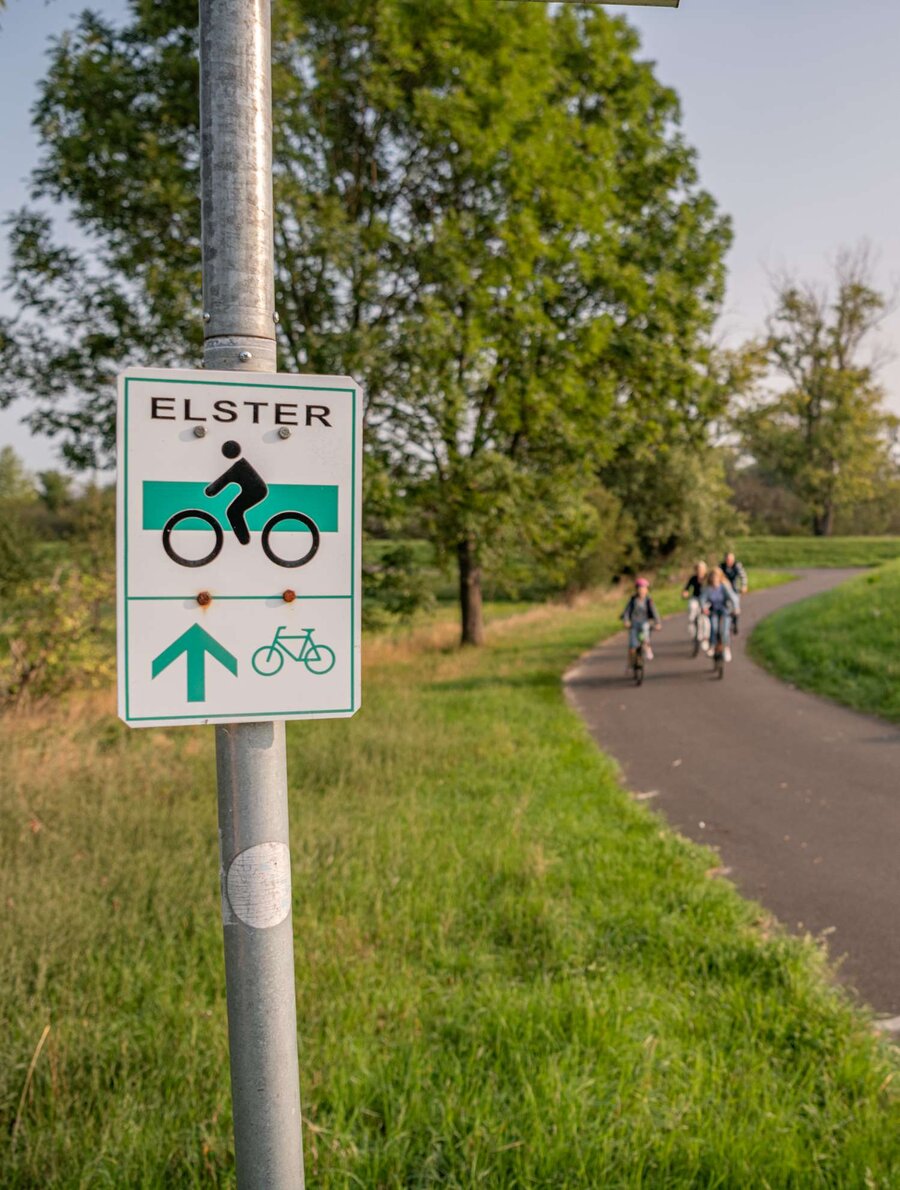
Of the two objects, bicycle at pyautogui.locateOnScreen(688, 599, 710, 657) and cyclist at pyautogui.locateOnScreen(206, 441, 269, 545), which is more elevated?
cyclist at pyautogui.locateOnScreen(206, 441, 269, 545)

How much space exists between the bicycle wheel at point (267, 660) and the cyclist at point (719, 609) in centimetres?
1380

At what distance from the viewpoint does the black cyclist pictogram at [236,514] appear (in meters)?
1.70

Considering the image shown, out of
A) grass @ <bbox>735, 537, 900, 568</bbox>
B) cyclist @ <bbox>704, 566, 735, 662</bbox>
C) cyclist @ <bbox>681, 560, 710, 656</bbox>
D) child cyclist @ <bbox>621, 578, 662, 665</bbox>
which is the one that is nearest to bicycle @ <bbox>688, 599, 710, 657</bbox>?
cyclist @ <bbox>681, 560, 710, 656</bbox>

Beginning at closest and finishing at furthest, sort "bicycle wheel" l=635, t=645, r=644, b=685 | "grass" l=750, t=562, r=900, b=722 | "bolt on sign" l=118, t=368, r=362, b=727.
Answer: "bolt on sign" l=118, t=368, r=362, b=727 < "grass" l=750, t=562, r=900, b=722 < "bicycle wheel" l=635, t=645, r=644, b=685

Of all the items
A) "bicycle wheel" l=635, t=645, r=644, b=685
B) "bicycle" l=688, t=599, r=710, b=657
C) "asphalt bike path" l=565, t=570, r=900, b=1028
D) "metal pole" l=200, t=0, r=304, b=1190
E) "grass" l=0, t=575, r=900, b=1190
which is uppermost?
"metal pole" l=200, t=0, r=304, b=1190

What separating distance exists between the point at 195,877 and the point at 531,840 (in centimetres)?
227

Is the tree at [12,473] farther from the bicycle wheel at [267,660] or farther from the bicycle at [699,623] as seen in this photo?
the bicycle wheel at [267,660]

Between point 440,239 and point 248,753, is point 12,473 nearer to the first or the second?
point 440,239

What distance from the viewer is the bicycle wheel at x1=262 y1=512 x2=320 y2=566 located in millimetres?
1741

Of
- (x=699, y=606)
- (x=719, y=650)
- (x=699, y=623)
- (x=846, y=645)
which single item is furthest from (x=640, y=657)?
(x=846, y=645)

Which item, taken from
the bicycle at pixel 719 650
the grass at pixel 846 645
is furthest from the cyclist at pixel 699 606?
the grass at pixel 846 645

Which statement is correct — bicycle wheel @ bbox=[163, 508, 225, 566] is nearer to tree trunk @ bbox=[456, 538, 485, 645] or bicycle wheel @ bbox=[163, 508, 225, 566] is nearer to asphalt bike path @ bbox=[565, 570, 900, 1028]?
asphalt bike path @ bbox=[565, 570, 900, 1028]

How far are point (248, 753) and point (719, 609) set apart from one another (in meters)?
14.2

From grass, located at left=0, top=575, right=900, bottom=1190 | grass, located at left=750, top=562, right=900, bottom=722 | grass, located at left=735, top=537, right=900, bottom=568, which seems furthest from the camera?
grass, located at left=735, top=537, right=900, bottom=568
